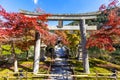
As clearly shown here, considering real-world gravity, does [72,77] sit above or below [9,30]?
below

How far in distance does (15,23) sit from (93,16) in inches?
266

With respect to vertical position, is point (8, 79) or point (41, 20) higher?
point (41, 20)

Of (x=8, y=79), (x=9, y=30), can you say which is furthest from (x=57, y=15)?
(x=8, y=79)

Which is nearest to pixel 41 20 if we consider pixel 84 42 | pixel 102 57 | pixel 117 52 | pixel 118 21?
pixel 84 42

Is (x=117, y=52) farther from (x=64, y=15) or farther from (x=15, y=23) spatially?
(x=15, y=23)

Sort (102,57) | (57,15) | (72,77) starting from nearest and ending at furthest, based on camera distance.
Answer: (72,77)
(57,15)
(102,57)

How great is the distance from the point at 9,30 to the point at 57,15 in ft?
14.2

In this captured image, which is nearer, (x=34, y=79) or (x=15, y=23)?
(x=34, y=79)

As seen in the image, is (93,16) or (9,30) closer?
(9,30)

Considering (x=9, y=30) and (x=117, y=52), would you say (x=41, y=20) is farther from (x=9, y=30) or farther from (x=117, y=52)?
(x=117, y=52)

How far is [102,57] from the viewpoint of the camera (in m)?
28.0

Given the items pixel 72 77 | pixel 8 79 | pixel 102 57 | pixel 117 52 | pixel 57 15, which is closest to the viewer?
pixel 8 79

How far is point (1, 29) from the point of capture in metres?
17.1

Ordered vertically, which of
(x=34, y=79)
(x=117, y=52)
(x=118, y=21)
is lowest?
(x=34, y=79)
